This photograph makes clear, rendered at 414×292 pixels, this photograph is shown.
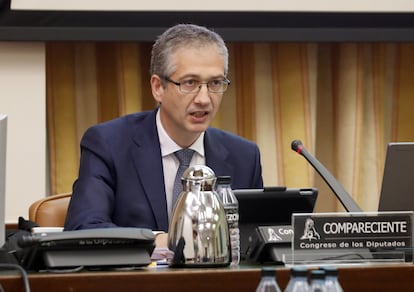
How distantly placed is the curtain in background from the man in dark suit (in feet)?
2.25

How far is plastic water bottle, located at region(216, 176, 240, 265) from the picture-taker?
2021 millimetres

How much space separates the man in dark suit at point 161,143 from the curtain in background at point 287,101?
27.0 inches

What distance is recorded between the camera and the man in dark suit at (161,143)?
263cm

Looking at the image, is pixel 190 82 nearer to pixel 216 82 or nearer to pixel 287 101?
pixel 216 82

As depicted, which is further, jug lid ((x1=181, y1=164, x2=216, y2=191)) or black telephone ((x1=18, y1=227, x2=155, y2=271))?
jug lid ((x1=181, y1=164, x2=216, y2=191))

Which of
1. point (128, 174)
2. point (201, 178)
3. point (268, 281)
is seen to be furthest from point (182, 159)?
point (268, 281)

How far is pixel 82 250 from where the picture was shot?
182 centimetres

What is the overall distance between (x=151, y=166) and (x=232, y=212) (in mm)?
663

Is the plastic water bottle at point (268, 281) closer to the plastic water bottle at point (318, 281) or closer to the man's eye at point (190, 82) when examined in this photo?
the plastic water bottle at point (318, 281)

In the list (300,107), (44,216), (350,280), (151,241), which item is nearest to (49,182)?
(44,216)

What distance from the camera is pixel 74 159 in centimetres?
346

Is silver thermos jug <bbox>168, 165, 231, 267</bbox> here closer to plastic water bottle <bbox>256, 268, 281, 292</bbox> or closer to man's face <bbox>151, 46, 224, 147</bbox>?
plastic water bottle <bbox>256, 268, 281, 292</bbox>

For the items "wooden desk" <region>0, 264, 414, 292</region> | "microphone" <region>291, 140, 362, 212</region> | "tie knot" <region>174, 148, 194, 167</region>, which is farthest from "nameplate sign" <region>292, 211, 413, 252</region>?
"tie knot" <region>174, 148, 194, 167</region>
